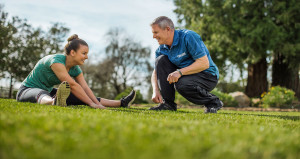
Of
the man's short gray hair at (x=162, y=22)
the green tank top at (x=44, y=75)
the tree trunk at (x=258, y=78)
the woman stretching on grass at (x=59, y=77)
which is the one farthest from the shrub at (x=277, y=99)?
the green tank top at (x=44, y=75)

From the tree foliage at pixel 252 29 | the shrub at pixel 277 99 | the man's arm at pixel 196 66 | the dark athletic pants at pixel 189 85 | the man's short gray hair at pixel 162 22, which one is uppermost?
the tree foliage at pixel 252 29

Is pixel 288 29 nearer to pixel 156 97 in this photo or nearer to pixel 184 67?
pixel 184 67

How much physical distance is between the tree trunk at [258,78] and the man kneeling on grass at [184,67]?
12.2 meters

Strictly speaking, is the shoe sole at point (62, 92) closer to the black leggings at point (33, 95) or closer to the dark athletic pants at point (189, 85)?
the black leggings at point (33, 95)

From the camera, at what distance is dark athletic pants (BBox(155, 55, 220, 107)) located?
400 centimetres

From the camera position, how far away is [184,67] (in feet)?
13.2

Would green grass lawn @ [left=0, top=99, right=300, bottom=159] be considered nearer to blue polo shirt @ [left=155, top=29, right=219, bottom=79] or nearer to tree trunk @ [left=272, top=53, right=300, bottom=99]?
blue polo shirt @ [left=155, top=29, right=219, bottom=79]

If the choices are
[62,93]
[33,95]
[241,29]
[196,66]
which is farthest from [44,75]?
[241,29]

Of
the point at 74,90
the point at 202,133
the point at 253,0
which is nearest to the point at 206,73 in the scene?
the point at 74,90

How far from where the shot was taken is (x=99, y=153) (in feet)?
3.51

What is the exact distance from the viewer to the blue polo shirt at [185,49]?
3828 millimetres

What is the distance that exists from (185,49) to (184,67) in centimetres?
30

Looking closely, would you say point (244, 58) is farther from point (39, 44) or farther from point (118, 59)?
point (118, 59)

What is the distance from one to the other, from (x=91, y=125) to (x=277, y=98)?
10.4m
